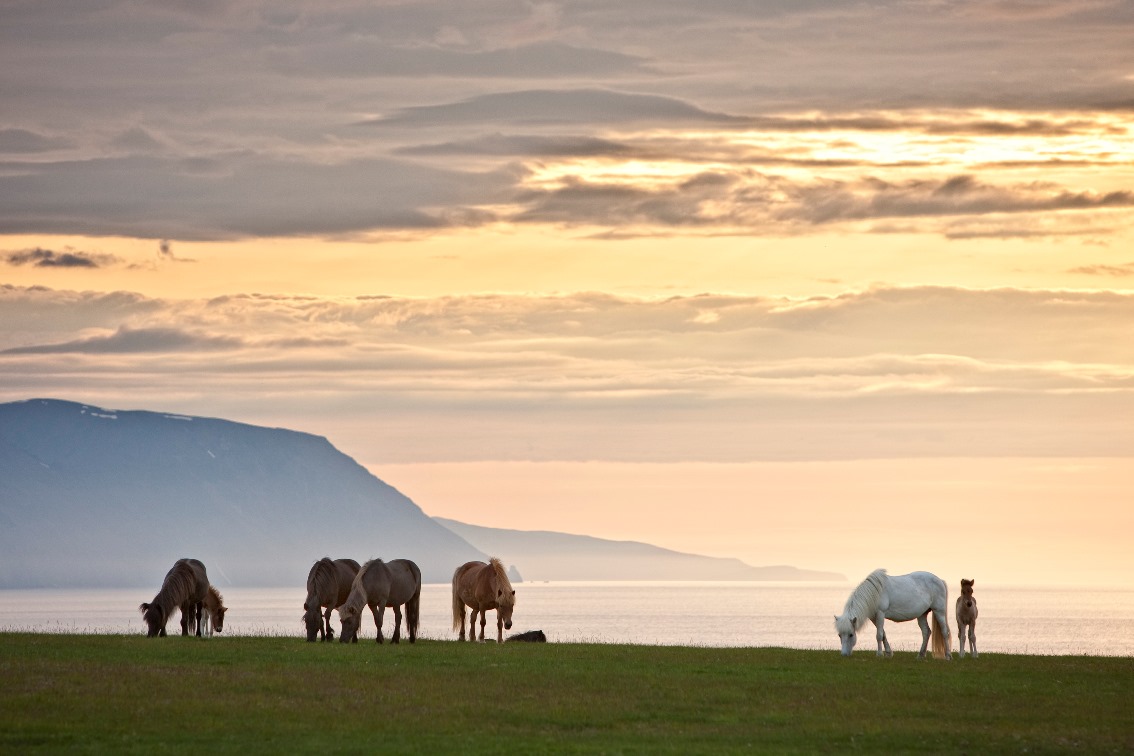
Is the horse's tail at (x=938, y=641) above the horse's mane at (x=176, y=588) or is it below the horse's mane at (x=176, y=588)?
below

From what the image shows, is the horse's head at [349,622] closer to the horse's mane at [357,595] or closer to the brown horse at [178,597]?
the horse's mane at [357,595]

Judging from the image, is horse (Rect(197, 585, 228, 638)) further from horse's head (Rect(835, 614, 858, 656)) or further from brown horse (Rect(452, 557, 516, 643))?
horse's head (Rect(835, 614, 858, 656))

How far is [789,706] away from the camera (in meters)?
27.5

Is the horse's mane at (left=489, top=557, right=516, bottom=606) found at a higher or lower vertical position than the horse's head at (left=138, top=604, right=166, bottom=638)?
higher

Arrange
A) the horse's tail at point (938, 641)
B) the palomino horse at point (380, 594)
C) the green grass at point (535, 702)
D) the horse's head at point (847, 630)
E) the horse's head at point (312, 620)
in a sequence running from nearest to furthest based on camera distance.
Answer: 1. the green grass at point (535, 702)
2. the horse's head at point (847, 630)
3. the horse's tail at point (938, 641)
4. the palomino horse at point (380, 594)
5. the horse's head at point (312, 620)

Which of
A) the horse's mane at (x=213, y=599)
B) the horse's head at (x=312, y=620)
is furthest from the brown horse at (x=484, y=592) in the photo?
the horse's mane at (x=213, y=599)

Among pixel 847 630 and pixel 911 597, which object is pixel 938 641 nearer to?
pixel 911 597

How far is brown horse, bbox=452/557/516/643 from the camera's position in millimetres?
44344

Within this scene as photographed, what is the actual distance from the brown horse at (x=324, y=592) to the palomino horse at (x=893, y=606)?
43.6 feet

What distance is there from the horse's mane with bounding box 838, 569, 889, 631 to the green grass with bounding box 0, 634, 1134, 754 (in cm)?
205

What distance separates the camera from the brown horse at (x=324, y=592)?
40969mm

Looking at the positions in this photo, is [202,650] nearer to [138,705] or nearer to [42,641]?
[42,641]

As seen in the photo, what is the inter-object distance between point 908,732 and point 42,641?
21417 mm

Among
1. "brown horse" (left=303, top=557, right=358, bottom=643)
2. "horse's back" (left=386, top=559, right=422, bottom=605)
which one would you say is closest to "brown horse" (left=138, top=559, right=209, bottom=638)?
"brown horse" (left=303, top=557, right=358, bottom=643)
